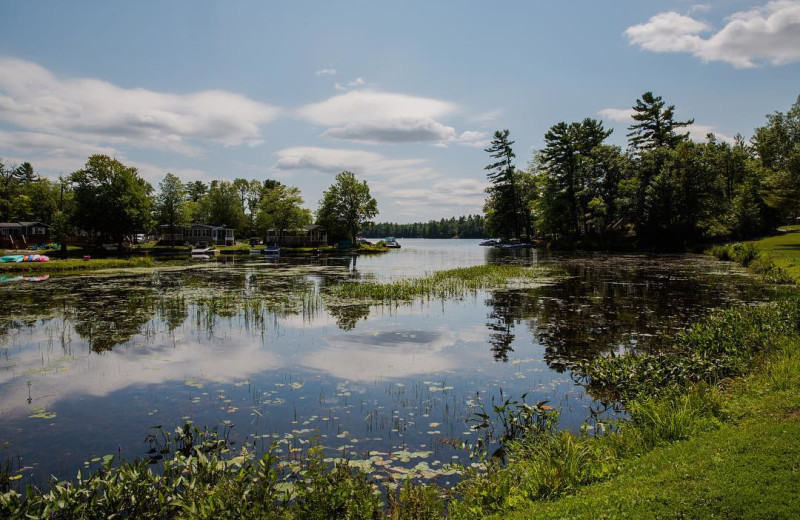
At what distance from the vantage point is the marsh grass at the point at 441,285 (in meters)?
29.4

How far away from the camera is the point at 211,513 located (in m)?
5.74

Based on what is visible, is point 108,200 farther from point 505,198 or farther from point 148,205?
point 505,198

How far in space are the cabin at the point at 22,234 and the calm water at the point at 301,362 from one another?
197ft

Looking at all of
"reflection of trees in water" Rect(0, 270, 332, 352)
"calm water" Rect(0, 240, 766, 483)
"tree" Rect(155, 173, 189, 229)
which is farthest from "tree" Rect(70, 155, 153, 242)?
"calm water" Rect(0, 240, 766, 483)

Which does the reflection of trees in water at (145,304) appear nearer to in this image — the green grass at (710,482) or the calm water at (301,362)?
the calm water at (301,362)

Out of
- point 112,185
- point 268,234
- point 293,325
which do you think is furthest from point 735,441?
point 268,234

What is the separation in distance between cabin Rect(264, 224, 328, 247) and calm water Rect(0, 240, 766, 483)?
3090 inches

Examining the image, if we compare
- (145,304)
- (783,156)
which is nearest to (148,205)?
(145,304)

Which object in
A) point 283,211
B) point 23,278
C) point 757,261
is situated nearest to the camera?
point 757,261

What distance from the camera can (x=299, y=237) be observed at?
11019cm

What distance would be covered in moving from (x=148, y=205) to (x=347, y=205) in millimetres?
42480

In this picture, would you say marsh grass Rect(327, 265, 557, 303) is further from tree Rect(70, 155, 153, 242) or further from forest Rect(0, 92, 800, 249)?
tree Rect(70, 155, 153, 242)

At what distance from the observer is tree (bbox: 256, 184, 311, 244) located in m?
101

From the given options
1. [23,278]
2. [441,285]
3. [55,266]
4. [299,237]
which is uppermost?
[299,237]
